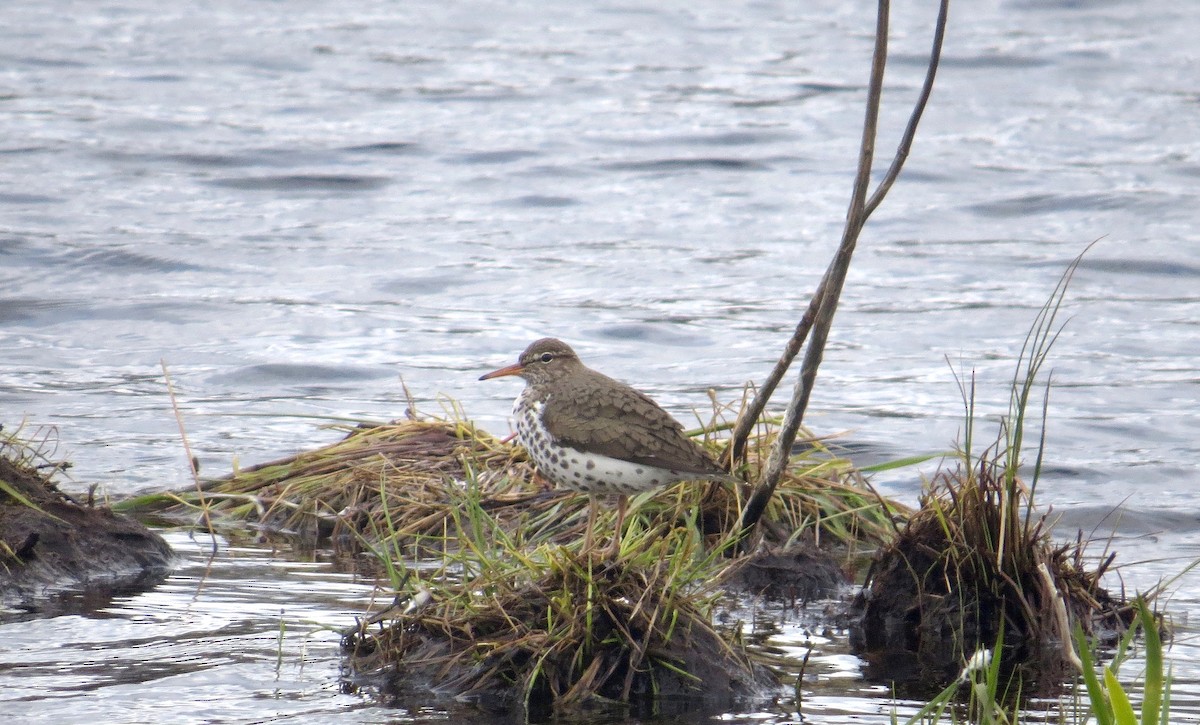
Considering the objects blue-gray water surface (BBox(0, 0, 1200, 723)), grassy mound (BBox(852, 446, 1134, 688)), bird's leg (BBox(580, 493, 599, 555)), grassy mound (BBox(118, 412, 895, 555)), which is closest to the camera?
bird's leg (BBox(580, 493, 599, 555))

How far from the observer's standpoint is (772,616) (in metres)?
6.36

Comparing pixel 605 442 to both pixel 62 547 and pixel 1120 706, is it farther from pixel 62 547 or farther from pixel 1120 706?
pixel 1120 706

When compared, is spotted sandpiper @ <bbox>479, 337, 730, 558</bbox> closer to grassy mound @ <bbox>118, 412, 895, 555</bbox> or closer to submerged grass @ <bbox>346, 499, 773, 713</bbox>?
grassy mound @ <bbox>118, 412, 895, 555</bbox>

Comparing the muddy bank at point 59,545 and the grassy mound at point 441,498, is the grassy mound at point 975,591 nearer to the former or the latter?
the grassy mound at point 441,498

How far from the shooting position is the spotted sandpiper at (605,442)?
6.36m

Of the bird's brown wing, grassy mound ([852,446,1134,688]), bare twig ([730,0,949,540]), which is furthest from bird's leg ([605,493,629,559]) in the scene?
grassy mound ([852,446,1134,688])

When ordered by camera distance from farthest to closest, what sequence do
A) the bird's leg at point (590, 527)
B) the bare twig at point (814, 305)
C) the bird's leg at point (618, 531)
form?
the bare twig at point (814, 305)
the bird's leg at point (590, 527)
the bird's leg at point (618, 531)

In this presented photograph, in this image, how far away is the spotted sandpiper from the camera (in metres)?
6.36

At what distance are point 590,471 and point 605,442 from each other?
0.13m

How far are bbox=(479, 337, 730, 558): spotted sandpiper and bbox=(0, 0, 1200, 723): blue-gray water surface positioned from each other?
95 centimetres

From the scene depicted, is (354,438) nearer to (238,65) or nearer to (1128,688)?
(1128,688)

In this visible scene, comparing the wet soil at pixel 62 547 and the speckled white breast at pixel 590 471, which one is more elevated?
the speckled white breast at pixel 590 471

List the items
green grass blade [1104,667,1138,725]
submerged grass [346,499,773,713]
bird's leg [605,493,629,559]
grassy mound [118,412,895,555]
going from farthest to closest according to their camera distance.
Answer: grassy mound [118,412,895,555] → bird's leg [605,493,629,559] → submerged grass [346,499,773,713] → green grass blade [1104,667,1138,725]

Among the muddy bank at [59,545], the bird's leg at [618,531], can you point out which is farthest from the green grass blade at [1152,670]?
the muddy bank at [59,545]
